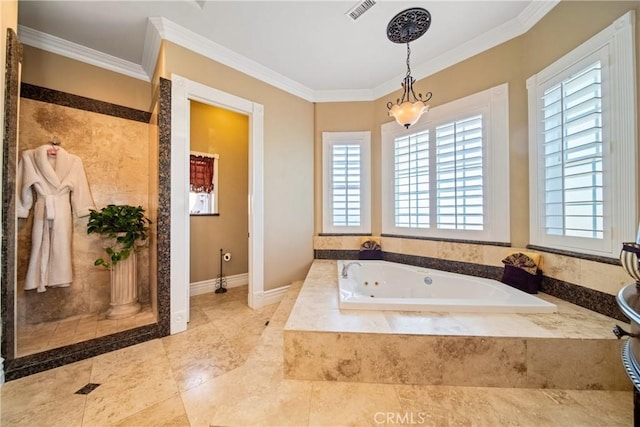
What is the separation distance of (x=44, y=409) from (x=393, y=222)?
3.02 m

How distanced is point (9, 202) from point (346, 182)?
9.23 ft

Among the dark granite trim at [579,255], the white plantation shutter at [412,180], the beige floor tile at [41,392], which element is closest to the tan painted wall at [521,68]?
the dark granite trim at [579,255]

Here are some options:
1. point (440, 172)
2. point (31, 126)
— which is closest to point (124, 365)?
point (31, 126)

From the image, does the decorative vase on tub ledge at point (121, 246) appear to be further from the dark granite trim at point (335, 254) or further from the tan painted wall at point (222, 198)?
the dark granite trim at point (335, 254)

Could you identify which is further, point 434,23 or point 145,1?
point 434,23

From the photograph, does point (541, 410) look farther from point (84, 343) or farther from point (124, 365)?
point (84, 343)

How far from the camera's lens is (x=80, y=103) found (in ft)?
6.98

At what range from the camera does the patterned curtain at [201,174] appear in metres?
2.88

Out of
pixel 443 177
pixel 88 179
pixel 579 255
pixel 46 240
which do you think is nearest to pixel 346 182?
pixel 443 177

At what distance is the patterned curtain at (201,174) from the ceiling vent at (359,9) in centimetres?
227

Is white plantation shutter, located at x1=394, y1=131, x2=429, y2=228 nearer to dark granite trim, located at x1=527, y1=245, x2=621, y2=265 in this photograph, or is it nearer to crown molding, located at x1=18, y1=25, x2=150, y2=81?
dark granite trim, located at x1=527, y1=245, x2=621, y2=265

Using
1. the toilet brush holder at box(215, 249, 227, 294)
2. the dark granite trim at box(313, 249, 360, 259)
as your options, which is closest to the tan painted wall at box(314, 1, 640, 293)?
the dark granite trim at box(313, 249, 360, 259)

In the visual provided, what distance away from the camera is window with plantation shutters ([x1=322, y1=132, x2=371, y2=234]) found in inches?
116

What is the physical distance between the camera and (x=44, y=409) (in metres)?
1.21
